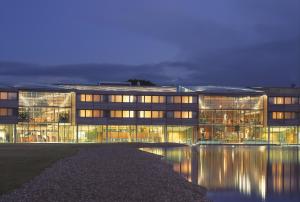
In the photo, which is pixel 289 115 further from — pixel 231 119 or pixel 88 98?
pixel 88 98

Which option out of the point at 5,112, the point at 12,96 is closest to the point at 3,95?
the point at 12,96

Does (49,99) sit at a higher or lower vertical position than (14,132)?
higher

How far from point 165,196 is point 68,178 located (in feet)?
25.7

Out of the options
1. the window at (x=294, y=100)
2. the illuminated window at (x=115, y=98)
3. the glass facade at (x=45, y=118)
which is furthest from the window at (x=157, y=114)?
the window at (x=294, y=100)

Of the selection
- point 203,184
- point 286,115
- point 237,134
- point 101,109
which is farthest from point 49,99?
point 203,184

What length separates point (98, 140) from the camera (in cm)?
9375

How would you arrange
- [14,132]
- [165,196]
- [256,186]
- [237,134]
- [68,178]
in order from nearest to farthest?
[165,196]
[68,178]
[256,186]
[14,132]
[237,134]

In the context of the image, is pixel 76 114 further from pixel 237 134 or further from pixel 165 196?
pixel 165 196

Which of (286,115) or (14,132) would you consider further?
(286,115)

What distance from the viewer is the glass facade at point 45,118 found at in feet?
296

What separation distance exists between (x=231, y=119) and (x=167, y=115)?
1231 centimetres

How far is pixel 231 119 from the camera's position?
96.2 meters

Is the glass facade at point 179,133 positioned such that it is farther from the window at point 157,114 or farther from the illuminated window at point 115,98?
the illuminated window at point 115,98

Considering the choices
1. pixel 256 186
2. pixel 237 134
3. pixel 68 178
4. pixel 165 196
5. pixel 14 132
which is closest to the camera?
pixel 165 196
